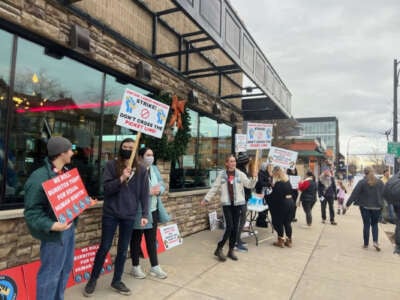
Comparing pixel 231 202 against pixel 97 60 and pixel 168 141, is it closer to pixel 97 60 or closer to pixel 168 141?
pixel 168 141

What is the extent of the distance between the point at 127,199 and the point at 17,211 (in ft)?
3.99

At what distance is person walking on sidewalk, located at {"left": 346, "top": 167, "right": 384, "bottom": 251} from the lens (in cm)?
601

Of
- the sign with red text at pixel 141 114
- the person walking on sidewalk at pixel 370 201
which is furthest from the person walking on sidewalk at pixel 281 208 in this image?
the sign with red text at pixel 141 114

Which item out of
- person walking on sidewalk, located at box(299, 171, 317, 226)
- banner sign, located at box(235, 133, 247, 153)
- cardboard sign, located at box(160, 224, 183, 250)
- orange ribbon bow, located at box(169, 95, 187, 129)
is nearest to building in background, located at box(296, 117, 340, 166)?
person walking on sidewalk, located at box(299, 171, 317, 226)

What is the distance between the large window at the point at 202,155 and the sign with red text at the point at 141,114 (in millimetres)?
2225

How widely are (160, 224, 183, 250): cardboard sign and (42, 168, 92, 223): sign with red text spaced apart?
8.79 feet

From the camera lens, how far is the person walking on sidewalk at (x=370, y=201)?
601 centimetres

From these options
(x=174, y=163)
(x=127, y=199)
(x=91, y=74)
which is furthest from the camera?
(x=174, y=163)

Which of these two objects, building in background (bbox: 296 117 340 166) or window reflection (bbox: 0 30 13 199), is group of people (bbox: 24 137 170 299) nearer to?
window reflection (bbox: 0 30 13 199)

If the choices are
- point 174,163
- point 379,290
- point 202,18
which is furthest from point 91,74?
point 379,290

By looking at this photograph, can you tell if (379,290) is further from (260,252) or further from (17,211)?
(17,211)

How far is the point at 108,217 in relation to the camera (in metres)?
3.47

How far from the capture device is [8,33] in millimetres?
3318

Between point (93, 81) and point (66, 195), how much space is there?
2.45 m
